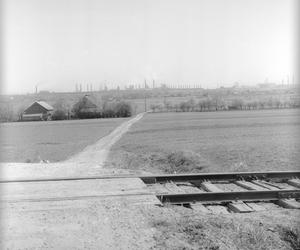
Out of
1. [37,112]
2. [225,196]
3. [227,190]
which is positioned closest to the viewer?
[225,196]

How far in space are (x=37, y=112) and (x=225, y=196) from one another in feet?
364

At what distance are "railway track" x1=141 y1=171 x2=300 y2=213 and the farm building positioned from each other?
340ft

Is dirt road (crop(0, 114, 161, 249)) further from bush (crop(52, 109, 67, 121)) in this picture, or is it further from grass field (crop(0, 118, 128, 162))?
bush (crop(52, 109, 67, 121))

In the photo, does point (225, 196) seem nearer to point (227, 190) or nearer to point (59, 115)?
point (227, 190)

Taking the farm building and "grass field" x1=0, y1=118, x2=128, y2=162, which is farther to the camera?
the farm building

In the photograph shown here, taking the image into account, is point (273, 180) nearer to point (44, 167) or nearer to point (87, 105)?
point (44, 167)

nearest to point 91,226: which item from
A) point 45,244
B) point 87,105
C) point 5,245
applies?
point 45,244

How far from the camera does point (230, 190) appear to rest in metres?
9.30

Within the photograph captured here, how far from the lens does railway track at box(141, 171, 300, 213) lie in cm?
765

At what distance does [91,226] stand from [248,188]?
15.4 feet

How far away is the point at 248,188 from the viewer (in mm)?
9289

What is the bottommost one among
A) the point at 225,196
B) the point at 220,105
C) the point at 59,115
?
the point at 59,115

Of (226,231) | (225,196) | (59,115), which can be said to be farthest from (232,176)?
(59,115)

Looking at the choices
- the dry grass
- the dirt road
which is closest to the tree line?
the dirt road
